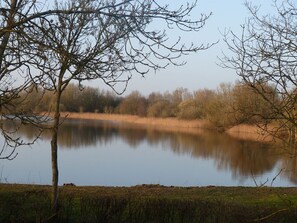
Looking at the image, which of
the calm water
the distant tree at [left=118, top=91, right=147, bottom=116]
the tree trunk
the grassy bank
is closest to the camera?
the grassy bank

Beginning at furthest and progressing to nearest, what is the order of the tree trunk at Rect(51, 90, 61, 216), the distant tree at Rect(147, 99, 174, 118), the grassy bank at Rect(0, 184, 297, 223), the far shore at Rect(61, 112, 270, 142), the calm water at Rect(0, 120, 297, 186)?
the distant tree at Rect(147, 99, 174, 118)
the far shore at Rect(61, 112, 270, 142)
the calm water at Rect(0, 120, 297, 186)
the tree trunk at Rect(51, 90, 61, 216)
the grassy bank at Rect(0, 184, 297, 223)

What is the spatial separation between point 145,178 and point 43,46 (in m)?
13.0

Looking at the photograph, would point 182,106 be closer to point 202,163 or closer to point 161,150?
point 161,150

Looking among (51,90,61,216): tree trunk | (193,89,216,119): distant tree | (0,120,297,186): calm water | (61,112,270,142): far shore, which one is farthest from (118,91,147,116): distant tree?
(51,90,61,216): tree trunk

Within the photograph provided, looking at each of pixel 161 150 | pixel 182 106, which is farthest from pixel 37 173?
pixel 182 106

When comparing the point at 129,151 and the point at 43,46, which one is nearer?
the point at 43,46

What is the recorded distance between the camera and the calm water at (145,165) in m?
15.8

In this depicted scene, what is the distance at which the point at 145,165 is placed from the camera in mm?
19875

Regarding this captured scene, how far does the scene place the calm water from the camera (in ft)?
51.8

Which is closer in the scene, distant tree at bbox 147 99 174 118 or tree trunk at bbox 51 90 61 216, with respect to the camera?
tree trunk at bbox 51 90 61 216

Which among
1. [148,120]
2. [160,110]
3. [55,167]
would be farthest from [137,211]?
[160,110]

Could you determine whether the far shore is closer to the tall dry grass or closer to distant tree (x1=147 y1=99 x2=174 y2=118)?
the tall dry grass

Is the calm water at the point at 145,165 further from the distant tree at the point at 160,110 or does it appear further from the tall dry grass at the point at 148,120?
the distant tree at the point at 160,110

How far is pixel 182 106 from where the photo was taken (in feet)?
161
